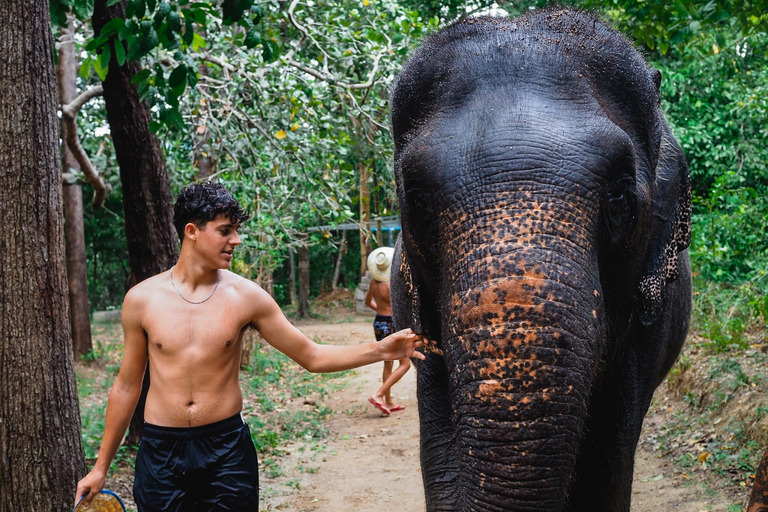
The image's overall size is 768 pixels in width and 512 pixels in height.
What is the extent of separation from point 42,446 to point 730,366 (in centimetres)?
587

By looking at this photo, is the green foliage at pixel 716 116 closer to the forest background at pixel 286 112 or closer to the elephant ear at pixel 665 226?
the forest background at pixel 286 112

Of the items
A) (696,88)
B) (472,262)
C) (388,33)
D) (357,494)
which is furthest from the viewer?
(696,88)

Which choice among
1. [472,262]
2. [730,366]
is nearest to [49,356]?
[472,262]

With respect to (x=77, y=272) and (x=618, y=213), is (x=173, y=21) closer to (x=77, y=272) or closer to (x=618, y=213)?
(x=618, y=213)

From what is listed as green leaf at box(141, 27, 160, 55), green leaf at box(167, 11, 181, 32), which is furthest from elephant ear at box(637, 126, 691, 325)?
green leaf at box(141, 27, 160, 55)

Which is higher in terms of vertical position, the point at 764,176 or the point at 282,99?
the point at 282,99

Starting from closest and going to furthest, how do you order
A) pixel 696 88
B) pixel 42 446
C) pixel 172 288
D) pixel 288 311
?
pixel 172 288 → pixel 42 446 → pixel 696 88 → pixel 288 311

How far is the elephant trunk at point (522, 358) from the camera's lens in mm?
2133

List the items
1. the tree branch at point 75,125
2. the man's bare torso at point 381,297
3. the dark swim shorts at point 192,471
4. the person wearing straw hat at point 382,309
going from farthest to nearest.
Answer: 1. the man's bare torso at point 381,297
2. the person wearing straw hat at point 382,309
3. the tree branch at point 75,125
4. the dark swim shorts at point 192,471

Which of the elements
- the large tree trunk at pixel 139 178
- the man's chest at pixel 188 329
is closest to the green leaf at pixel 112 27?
the large tree trunk at pixel 139 178

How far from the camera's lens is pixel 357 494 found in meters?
6.16

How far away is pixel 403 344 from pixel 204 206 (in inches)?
40.6

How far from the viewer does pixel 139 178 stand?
616cm

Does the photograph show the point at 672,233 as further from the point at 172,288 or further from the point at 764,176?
the point at 764,176
